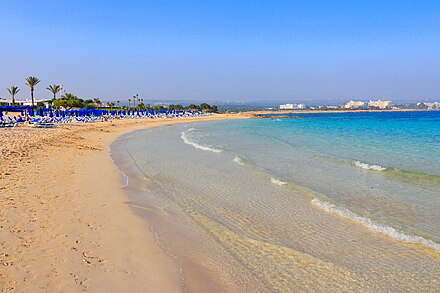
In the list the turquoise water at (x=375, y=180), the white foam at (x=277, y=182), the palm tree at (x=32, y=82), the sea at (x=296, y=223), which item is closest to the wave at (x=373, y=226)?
the sea at (x=296, y=223)

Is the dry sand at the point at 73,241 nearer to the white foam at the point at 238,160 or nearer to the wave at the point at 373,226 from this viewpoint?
the wave at the point at 373,226

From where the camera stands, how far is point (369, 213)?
6820 mm

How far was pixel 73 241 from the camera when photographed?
494 cm

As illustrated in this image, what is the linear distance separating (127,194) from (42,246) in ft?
12.0

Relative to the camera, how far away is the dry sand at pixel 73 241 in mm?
3811

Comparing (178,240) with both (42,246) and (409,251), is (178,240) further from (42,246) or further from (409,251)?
(409,251)

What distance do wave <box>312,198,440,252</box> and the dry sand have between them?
3628mm

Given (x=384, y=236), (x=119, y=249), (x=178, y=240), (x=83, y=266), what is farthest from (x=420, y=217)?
(x=83, y=266)

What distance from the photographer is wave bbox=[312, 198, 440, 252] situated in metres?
5.22

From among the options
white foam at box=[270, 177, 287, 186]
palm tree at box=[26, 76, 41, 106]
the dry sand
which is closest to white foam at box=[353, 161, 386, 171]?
white foam at box=[270, 177, 287, 186]

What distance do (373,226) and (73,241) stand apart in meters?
4.99

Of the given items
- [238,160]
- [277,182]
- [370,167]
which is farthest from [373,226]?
[238,160]

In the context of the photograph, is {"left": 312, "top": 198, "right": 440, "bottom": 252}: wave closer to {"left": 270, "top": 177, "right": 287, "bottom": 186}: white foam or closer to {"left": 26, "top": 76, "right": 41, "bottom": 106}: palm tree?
{"left": 270, "top": 177, "right": 287, "bottom": 186}: white foam

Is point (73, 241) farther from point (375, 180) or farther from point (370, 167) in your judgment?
point (370, 167)
